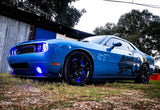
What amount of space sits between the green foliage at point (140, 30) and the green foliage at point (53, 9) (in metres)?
13.3

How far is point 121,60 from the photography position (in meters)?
3.97

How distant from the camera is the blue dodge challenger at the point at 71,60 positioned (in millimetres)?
2715

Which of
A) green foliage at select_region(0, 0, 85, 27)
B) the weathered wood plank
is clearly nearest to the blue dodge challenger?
the weathered wood plank

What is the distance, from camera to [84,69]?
10.3 ft

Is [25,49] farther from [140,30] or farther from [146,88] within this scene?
[140,30]

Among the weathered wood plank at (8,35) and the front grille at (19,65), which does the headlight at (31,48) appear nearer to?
the front grille at (19,65)

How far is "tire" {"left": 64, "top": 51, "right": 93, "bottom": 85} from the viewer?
284 centimetres

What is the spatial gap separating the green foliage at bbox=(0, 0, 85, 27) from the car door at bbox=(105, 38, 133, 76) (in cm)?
1135

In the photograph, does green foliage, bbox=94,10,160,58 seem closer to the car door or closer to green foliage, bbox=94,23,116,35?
green foliage, bbox=94,23,116,35

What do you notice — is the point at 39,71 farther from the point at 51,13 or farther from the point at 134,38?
the point at 134,38

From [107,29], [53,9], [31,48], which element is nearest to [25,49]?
[31,48]

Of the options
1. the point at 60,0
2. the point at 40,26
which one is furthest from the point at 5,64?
the point at 60,0

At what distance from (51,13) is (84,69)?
45.2 feet

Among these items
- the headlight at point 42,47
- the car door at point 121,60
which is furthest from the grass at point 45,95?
the car door at point 121,60
